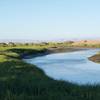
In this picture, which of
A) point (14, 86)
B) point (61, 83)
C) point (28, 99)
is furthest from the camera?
point (61, 83)

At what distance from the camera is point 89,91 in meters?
15.9

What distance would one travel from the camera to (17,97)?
44.5ft

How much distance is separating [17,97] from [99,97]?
3.35m

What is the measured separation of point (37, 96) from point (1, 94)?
4.94 feet

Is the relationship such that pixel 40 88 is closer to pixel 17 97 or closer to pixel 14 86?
pixel 14 86

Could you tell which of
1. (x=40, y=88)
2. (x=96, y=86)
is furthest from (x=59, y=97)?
(x=96, y=86)

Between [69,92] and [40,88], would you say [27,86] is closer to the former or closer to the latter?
[40,88]

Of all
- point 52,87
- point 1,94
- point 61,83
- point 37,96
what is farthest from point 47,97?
point 61,83

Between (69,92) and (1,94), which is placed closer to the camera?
(1,94)

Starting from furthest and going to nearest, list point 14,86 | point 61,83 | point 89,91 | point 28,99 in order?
point 61,83
point 14,86
point 89,91
point 28,99

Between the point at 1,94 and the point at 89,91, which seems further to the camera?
the point at 89,91

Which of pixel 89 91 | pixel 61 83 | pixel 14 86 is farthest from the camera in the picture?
pixel 61 83

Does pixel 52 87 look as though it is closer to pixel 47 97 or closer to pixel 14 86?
pixel 14 86

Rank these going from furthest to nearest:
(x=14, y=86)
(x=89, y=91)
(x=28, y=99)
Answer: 1. (x=14, y=86)
2. (x=89, y=91)
3. (x=28, y=99)
